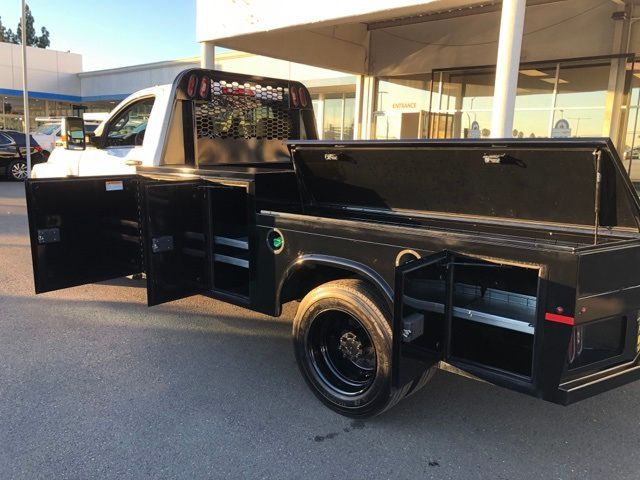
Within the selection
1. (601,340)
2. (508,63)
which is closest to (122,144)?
(508,63)

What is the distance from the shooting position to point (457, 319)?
10.1ft

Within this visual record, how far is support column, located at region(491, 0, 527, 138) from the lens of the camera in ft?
22.0

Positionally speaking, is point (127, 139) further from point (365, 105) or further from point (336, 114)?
point (336, 114)

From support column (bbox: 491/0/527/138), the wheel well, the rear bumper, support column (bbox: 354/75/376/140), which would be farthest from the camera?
support column (bbox: 354/75/376/140)

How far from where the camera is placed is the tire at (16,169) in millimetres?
17523

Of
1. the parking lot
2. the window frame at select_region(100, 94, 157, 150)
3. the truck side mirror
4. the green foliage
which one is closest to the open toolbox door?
the parking lot

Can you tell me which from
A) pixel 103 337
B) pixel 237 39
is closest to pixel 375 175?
pixel 103 337

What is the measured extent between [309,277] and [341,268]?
55cm

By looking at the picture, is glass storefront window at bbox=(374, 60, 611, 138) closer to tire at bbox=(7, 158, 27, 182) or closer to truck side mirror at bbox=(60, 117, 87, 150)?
truck side mirror at bbox=(60, 117, 87, 150)

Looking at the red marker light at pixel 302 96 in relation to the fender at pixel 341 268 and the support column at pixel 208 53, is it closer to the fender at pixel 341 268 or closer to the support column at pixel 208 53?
the fender at pixel 341 268

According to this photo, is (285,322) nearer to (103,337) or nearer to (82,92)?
(103,337)

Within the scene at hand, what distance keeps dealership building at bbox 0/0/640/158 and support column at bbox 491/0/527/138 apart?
0.04 ft

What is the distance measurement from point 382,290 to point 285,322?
222cm

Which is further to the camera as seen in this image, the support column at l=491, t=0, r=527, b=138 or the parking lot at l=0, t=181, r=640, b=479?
the support column at l=491, t=0, r=527, b=138
